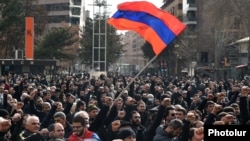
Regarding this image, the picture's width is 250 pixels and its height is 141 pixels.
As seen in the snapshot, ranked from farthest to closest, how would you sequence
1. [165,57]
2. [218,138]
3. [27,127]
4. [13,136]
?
[165,57]
[13,136]
[27,127]
[218,138]

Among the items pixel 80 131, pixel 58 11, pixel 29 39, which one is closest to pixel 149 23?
pixel 80 131

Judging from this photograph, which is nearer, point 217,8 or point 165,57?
point 217,8

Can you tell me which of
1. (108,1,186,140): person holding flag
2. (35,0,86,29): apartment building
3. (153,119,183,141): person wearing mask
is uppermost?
(35,0,86,29): apartment building

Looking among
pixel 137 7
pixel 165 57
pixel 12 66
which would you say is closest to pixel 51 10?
pixel 165 57

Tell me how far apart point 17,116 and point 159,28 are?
458cm

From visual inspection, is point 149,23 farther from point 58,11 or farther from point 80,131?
point 58,11

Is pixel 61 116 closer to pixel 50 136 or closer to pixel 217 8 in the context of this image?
pixel 50 136

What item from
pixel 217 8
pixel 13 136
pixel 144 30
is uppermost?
pixel 217 8

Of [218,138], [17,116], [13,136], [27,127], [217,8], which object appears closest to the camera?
[218,138]

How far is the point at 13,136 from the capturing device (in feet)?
28.2

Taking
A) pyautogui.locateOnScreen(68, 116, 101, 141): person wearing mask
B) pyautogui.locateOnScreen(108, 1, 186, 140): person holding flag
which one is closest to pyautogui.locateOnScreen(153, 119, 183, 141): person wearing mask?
pyautogui.locateOnScreen(68, 116, 101, 141): person wearing mask

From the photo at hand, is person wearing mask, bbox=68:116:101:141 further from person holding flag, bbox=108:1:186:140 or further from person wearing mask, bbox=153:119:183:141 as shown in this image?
person holding flag, bbox=108:1:186:140

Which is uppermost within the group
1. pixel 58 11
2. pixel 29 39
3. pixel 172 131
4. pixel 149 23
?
pixel 58 11

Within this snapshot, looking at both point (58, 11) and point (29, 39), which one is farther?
point (58, 11)
